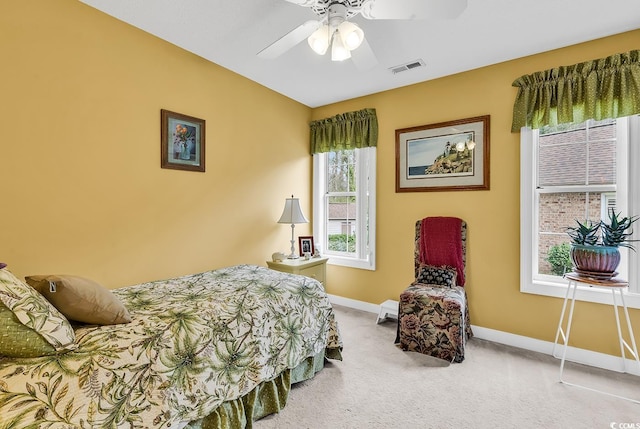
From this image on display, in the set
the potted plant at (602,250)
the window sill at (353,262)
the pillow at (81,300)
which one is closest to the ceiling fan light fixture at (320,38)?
the pillow at (81,300)

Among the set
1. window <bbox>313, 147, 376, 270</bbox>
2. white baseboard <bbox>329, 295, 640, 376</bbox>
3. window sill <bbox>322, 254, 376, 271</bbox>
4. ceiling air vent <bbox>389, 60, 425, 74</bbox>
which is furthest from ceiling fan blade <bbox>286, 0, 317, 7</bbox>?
white baseboard <bbox>329, 295, 640, 376</bbox>

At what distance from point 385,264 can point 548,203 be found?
171cm

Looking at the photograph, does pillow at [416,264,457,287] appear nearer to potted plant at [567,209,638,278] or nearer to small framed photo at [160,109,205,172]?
potted plant at [567,209,638,278]

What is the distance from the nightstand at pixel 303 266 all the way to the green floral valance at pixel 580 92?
2398 millimetres

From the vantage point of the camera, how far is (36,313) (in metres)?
1.11

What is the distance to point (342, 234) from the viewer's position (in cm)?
399

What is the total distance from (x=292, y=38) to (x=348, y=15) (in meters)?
0.36

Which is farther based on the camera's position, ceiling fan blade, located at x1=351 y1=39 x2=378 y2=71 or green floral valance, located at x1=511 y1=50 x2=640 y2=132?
green floral valance, located at x1=511 y1=50 x2=640 y2=132

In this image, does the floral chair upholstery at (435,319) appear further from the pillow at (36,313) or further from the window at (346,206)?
the pillow at (36,313)

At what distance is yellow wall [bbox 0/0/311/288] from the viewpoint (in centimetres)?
181

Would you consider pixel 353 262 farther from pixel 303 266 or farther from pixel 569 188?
pixel 569 188

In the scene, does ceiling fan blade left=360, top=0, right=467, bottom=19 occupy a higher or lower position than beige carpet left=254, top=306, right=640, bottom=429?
higher

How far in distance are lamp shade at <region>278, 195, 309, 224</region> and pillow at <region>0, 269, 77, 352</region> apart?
7.64 ft

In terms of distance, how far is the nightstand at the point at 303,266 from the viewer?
3145mm
